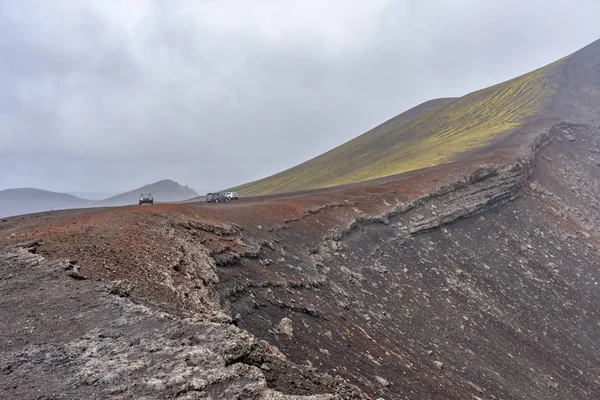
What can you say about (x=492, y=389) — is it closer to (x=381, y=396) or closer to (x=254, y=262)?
(x=381, y=396)

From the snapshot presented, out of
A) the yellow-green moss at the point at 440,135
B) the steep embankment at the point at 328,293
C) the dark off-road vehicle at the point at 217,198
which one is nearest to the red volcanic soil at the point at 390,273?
the steep embankment at the point at 328,293

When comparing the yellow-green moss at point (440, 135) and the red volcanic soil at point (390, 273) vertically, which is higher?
the yellow-green moss at point (440, 135)

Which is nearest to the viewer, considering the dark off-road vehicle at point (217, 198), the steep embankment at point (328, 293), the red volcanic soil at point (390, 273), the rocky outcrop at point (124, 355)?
the rocky outcrop at point (124, 355)

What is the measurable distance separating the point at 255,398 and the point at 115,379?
2502mm

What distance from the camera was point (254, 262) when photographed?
752 inches

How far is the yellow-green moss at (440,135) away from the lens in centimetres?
6406

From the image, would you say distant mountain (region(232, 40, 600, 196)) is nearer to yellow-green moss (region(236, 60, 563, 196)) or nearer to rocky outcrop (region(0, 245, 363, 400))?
yellow-green moss (region(236, 60, 563, 196))

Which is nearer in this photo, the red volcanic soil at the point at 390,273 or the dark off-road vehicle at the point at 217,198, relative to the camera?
the red volcanic soil at the point at 390,273

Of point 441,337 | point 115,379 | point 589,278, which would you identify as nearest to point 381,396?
point 115,379

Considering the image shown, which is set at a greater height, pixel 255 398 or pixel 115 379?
pixel 115 379

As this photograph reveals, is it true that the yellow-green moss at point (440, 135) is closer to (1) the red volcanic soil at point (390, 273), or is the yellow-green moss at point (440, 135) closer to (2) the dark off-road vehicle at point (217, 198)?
(1) the red volcanic soil at point (390, 273)

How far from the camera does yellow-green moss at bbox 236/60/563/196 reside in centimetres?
6406

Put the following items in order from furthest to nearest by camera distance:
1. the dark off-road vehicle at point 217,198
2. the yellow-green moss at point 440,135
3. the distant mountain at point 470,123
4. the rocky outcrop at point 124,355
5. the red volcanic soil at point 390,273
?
1. the yellow-green moss at point 440,135
2. the distant mountain at point 470,123
3. the dark off-road vehicle at point 217,198
4. the red volcanic soil at point 390,273
5. the rocky outcrop at point 124,355

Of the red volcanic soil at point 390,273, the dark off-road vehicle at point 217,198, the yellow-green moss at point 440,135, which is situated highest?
the yellow-green moss at point 440,135
